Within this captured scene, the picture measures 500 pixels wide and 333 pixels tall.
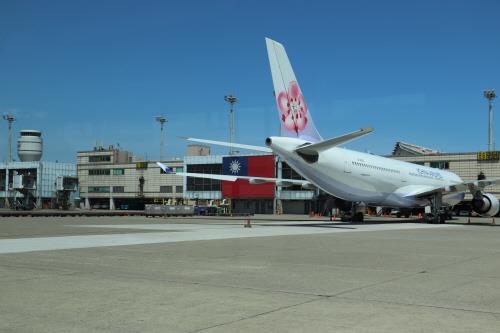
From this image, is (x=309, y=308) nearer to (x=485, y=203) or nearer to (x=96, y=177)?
(x=485, y=203)

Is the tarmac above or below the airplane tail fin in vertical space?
below

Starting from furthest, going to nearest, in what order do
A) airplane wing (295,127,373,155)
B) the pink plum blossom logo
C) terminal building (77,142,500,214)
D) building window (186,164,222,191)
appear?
building window (186,164,222,191)
terminal building (77,142,500,214)
the pink plum blossom logo
airplane wing (295,127,373,155)

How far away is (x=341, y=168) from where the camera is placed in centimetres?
3788

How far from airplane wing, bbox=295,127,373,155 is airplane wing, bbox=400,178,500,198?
14.9m

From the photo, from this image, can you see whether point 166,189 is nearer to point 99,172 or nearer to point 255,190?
point 99,172

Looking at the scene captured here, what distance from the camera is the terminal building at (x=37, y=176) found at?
12056 centimetres

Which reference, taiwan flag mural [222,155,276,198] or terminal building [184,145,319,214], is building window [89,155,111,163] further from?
taiwan flag mural [222,155,276,198]

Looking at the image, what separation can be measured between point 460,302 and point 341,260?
6.15 m

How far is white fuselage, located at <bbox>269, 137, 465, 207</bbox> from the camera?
117ft

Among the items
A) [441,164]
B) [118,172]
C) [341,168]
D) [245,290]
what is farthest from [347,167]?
[118,172]

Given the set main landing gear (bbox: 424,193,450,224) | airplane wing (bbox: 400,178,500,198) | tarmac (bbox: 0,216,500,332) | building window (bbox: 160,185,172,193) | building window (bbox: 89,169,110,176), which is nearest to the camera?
tarmac (bbox: 0,216,500,332)

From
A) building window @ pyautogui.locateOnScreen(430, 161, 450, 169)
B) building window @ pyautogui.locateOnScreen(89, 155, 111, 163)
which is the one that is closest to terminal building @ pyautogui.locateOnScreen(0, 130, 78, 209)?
building window @ pyautogui.locateOnScreen(89, 155, 111, 163)

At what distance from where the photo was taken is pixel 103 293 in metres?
9.20

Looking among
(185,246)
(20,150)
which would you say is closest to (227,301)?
(185,246)
